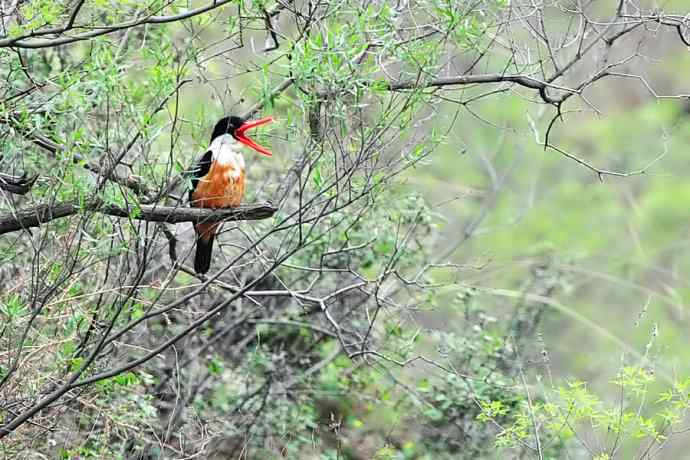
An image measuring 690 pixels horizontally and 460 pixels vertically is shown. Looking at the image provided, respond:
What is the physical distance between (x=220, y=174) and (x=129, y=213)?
1.45 meters

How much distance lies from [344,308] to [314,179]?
8.19 feet

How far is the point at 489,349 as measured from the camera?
6.09 metres

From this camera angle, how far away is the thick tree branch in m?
3.76

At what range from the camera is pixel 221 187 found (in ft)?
16.7

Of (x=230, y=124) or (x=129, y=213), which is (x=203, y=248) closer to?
(x=230, y=124)

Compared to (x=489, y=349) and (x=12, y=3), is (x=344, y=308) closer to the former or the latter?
(x=489, y=349)

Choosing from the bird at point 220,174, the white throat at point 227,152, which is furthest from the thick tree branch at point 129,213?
the white throat at point 227,152

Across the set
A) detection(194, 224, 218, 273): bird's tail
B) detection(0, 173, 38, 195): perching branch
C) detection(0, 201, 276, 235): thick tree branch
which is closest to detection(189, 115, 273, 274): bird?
detection(194, 224, 218, 273): bird's tail

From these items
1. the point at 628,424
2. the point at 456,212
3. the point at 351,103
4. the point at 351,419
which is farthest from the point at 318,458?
the point at 456,212

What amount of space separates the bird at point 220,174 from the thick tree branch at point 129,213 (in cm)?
69

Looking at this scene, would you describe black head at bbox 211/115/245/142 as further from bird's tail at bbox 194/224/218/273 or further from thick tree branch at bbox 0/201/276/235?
thick tree branch at bbox 0/201/276/235

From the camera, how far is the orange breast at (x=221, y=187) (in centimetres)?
505

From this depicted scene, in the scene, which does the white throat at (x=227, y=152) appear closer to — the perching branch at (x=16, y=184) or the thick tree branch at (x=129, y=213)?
the thick tree branch at (x=129, y=213)

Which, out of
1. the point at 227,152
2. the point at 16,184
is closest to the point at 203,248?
the point at 227,152
